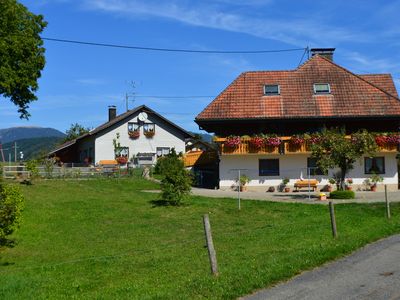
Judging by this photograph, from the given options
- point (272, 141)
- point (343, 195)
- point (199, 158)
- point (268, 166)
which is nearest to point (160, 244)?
point (343, 195)

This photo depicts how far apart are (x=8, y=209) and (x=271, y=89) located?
24.8 m

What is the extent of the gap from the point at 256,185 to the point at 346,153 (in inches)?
312

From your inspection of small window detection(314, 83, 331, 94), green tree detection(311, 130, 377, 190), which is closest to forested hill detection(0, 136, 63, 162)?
small window detection(314, 83, 331, 94)

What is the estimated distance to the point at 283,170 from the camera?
34219 mm

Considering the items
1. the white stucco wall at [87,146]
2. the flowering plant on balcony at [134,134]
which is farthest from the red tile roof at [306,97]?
the white stucco wall at [87,146]

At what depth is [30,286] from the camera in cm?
1053

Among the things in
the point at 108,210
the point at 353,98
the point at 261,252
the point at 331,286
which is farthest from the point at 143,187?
the point at 331,286

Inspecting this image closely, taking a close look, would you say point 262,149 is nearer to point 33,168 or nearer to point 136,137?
point 33,168

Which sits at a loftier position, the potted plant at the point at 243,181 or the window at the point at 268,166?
the window at the point at 268,166

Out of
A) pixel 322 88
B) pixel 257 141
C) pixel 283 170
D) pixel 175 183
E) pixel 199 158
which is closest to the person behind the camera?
pixel 175 183

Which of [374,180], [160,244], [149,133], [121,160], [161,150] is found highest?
[149,133]

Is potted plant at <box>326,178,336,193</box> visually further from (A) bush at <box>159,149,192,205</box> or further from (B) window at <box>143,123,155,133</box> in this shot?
(B) window at <box>143,123,155,133</box>

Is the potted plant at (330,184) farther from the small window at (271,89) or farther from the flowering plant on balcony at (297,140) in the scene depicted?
the small window at (271,89)

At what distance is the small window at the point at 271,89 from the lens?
3616 cm
